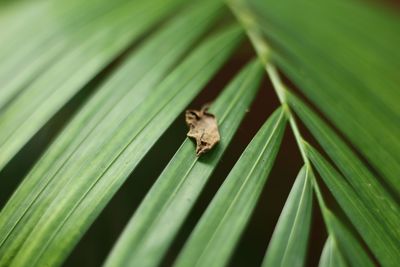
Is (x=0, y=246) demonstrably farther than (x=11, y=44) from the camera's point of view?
No

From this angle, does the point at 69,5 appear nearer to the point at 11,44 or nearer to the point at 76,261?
the point at 11,44

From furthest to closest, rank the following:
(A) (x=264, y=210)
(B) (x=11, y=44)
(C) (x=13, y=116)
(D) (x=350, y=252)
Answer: (A) (x=264, y=210)
(B) (x=11, y=44)
(C) (x=13, y=116)
(D) (x=350, y=252)

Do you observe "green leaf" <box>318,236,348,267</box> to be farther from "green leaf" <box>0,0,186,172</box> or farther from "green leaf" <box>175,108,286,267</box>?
"green leaf" <box>0,0,186,172</box>

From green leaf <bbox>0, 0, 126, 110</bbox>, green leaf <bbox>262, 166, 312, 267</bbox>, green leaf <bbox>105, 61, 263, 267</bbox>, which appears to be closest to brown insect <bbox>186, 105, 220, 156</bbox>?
green leaf <bbox>105, 61, 263, 267</bbox>

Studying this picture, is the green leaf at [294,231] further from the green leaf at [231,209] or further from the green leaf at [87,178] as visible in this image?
the green leaf at [87,178]

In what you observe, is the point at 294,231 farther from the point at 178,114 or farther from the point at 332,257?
the point at 178,114

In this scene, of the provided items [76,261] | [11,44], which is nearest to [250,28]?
[11,44]

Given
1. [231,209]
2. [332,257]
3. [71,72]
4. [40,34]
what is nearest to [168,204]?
[231,209]

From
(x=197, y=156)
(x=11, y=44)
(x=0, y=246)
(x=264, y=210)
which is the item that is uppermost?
(x=264, y=210)
